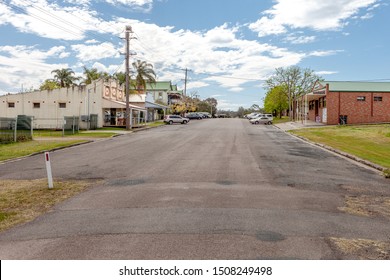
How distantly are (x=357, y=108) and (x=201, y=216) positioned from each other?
Result: 49284 millimetres

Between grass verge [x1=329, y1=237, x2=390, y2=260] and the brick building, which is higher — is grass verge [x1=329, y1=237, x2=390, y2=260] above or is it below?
below

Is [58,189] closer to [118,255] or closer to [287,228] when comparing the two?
[118,255]

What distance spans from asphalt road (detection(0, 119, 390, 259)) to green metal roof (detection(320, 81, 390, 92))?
40819mm

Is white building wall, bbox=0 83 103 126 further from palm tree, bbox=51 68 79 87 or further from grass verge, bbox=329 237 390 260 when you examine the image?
grass verge, bbox=329 237 390 260

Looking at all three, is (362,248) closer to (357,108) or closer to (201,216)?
(201,216)

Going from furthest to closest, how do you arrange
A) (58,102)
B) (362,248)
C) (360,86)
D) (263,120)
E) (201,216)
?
1. (263,120)
2. (360,86)
3. (58,102)
4. (201,216)
5. (362,248)

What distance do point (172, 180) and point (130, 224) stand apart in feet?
14.8

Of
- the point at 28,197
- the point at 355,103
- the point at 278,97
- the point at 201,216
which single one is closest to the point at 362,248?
the point at 201,216

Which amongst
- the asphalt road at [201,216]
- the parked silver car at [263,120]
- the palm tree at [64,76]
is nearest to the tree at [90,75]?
the palm tree at [64,76]

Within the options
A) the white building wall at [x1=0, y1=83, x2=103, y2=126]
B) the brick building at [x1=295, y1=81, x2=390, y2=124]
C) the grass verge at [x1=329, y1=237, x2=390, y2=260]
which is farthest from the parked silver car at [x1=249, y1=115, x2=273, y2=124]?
the grass verge at [x1=329, y1=237, x2=390, y2=260]

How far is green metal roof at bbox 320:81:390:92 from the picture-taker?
2010 inches

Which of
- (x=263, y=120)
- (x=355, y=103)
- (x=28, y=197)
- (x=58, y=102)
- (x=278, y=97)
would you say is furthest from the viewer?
(x=278, y=97)

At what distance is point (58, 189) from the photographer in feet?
33.7

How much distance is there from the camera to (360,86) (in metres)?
52.6
